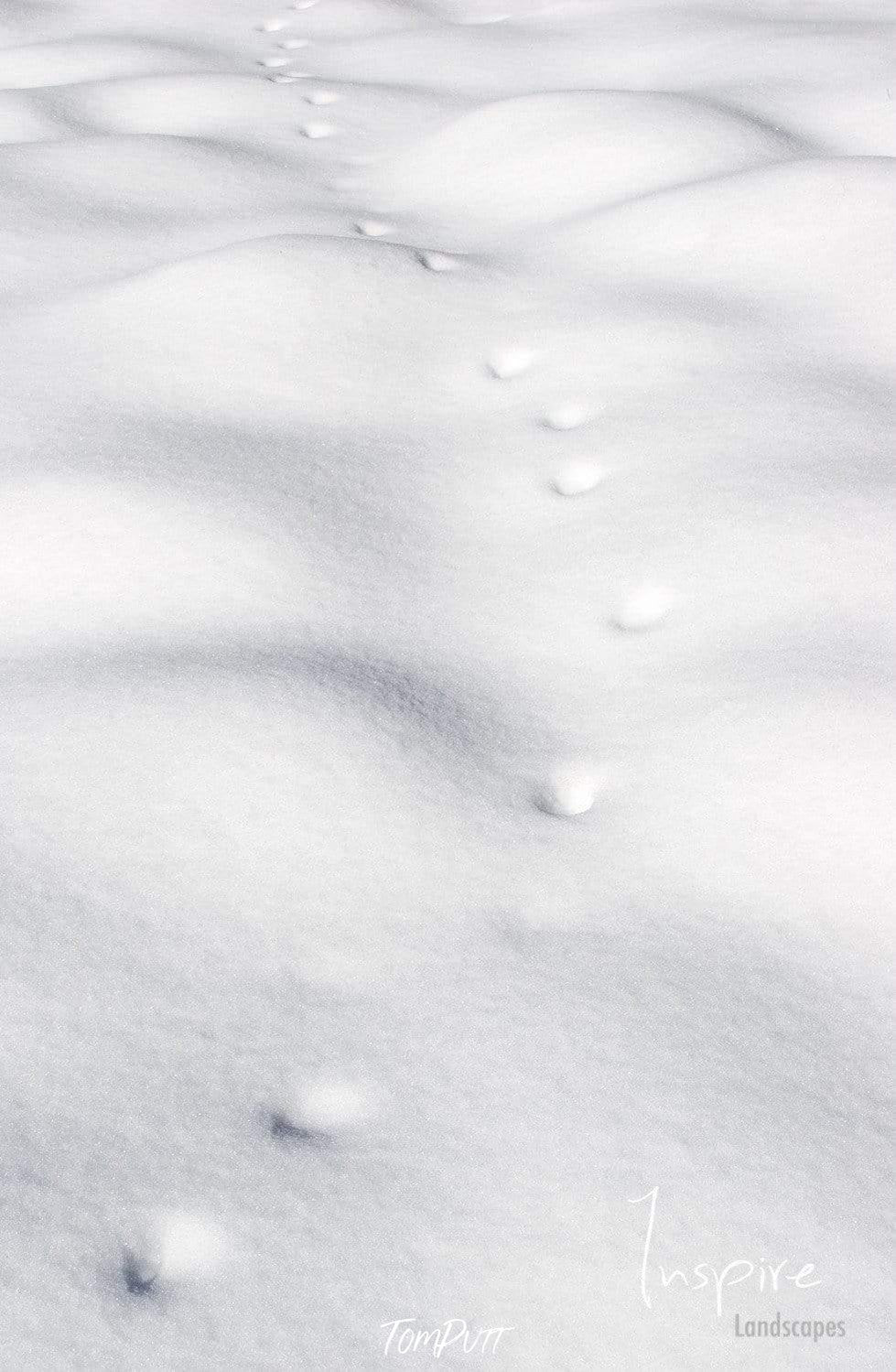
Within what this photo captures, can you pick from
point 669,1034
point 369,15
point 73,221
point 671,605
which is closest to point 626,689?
point 671,605

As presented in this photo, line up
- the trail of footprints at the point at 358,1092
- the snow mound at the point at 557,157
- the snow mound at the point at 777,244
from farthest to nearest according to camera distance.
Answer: the snow mound at the point at 557,157
the snow mound at the point at 777,244
the trail of footprints at the point at 358,1092

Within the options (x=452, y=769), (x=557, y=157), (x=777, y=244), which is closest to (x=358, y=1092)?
(x=452, y=769)

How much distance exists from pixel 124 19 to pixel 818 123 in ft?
4.81

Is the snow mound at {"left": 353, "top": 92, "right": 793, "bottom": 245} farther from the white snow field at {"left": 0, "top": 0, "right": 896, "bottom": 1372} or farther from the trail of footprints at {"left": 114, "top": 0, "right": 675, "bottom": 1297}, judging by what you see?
the trail of footprints at {"left": 114, "top": 0, "right": 675, "bottom": 1297}

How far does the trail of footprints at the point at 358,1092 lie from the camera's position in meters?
0.64

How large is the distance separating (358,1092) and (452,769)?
274 mm

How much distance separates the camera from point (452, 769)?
0.96 meters

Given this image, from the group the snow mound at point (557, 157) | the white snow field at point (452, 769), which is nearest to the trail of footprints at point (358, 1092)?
the white snow field at point (452, 769)

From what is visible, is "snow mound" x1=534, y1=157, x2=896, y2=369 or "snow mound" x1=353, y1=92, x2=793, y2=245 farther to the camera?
"snow mound" x1=353, y1=92, x2=793, y2=245

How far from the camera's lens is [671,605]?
1.13 meters

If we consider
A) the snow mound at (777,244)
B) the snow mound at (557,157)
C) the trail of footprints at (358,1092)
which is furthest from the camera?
the snow mound at (557,157)

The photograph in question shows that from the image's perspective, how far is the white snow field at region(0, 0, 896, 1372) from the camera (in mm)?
649

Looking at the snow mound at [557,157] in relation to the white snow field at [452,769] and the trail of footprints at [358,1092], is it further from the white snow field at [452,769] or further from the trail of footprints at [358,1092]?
the trail of footprints at [358,1092]

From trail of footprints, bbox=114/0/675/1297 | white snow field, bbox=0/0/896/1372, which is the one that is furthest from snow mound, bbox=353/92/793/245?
trail of footprints, bbox=114/0/675/1297
